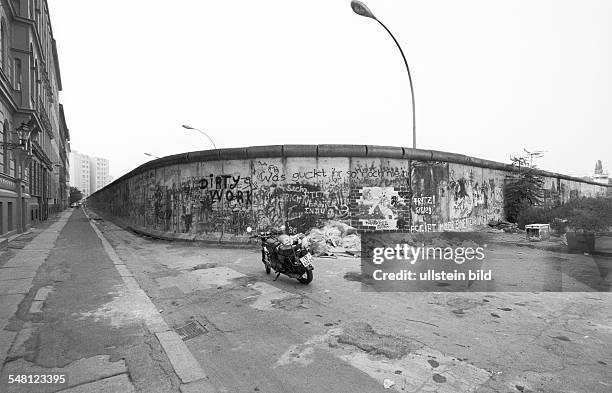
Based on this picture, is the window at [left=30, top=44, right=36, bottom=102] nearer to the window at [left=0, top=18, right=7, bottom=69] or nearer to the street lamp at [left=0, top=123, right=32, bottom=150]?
the window at [left=0, top=18, right=7, bottom=69]

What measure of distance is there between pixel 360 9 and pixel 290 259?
7850 millimetres

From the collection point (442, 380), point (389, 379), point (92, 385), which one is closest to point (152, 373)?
point (92, 385)

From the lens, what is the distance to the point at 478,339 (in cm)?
382

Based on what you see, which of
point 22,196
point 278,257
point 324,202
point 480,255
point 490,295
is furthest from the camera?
point 22,196

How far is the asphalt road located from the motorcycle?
229 millimetres

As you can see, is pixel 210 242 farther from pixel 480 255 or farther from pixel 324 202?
pixel 480 255

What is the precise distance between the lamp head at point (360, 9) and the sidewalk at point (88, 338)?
30.9 ft

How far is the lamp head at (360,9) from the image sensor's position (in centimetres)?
964

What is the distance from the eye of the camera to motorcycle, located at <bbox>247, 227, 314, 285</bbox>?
21.0 feet

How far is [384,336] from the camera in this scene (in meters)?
3.92

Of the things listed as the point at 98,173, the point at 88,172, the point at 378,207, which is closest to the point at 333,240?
the point at 378,207

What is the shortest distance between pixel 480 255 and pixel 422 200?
3.24 m

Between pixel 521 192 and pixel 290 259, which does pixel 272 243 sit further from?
pixel 521 192

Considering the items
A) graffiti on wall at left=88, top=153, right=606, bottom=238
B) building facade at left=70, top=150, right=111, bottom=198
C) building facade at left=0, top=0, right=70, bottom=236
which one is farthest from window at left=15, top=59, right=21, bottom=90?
building facade at left=70, top=150, right=111, bottom=198
